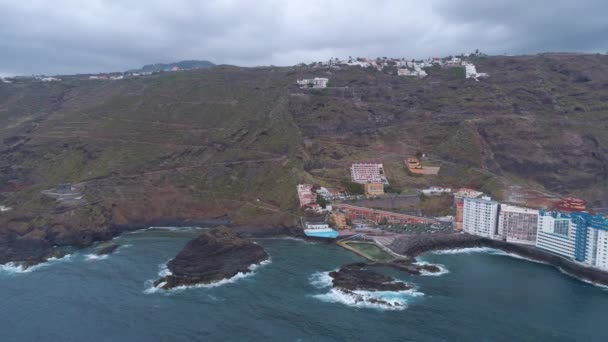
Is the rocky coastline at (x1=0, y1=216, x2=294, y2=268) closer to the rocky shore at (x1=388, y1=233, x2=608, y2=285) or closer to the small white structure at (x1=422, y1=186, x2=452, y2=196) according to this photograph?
the rocky shore at (x1=388, y1=233, x2=608, y2=285)

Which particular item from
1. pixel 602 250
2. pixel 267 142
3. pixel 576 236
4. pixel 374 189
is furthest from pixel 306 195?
pixel 602 250

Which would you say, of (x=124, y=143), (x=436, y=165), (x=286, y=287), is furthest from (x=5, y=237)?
(x=436, y=165)

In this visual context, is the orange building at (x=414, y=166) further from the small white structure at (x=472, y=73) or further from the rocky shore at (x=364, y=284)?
the small white structure at (x=472, y=73)

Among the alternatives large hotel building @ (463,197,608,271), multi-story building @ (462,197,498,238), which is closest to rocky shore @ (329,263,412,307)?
multi-story building @ (462,197,498,238)

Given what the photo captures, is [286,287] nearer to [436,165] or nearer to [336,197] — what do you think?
[336,197]

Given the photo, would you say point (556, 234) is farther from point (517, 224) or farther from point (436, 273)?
point (436, 273)

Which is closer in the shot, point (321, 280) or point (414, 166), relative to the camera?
point (321, 280)

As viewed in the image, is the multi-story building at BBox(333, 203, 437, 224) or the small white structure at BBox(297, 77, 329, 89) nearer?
the multi-story building at BBox(333, 203, 437, 224)
